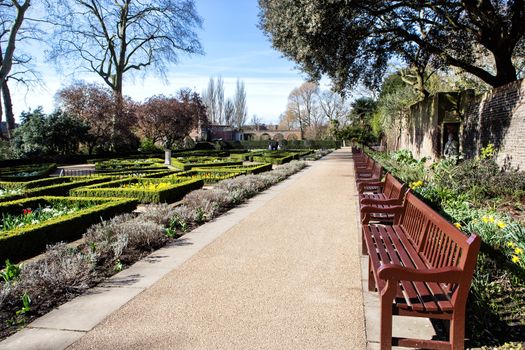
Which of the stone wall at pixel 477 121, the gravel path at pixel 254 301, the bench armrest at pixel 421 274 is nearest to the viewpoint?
the bench armrest at pixel 421 274

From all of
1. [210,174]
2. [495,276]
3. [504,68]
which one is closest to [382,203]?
[495,276]

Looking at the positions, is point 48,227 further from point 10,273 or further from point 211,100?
point 211,100

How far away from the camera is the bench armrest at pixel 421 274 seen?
7.56 ft

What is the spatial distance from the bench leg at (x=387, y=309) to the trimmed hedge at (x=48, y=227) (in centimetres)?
441

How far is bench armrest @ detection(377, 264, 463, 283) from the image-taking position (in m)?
2.30

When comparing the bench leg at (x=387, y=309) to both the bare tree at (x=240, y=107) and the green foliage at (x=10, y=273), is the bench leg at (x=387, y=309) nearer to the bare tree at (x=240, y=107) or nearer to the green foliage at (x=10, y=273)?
the green foliage at (x=10, y=273)

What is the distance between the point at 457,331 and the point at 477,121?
9870 mm

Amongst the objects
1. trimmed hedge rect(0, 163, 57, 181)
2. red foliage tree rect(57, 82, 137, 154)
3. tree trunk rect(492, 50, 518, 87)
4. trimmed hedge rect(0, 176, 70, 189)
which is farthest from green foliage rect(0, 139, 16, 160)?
tree trunk rect(492, 50, 518, 87)

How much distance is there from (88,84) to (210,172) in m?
20.8

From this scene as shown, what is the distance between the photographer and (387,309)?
2385 mm

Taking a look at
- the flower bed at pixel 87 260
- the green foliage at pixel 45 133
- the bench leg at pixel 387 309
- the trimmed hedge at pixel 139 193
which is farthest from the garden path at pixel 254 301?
the green foliage at pixel 45 133

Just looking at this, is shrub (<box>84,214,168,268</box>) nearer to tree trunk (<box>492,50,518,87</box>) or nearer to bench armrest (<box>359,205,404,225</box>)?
bench armrest (<box>359,205,404,225</box>)

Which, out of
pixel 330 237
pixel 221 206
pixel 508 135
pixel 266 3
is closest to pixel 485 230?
pixel 330 237

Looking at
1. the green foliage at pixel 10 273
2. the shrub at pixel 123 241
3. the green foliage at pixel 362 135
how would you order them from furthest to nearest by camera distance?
the green foliage at pixel 362 135, the shrub at pixel 123 241, the green foliage at pixel 10 273
